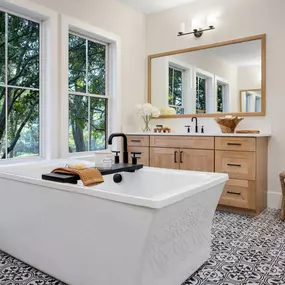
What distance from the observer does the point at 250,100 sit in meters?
3.74

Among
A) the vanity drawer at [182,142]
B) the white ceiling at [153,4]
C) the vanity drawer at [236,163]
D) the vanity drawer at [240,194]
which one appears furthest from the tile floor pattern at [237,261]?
the white ceiling at [153,4]

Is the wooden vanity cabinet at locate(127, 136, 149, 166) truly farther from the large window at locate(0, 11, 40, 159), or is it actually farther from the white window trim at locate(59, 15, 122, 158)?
the large window at locate(0, 11, 40, 159)

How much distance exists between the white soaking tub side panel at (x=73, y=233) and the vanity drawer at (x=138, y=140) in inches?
80.2

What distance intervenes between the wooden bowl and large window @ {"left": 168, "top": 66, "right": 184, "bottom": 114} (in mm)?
759

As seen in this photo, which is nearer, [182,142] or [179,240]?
[179,240]

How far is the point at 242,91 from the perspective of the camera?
377cm

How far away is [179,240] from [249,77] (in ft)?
8.75

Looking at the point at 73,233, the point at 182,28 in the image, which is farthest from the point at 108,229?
the point at 182,28

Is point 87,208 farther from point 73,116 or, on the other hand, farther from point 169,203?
point 73,116

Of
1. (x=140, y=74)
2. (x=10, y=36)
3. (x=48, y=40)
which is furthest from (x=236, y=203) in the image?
(x=10, y=36)

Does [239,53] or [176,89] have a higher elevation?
[239,53]

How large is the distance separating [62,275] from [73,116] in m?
2.20

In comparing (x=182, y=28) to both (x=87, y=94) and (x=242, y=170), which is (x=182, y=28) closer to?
(x=87, y=94)

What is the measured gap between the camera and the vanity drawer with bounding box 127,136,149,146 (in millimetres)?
3921
